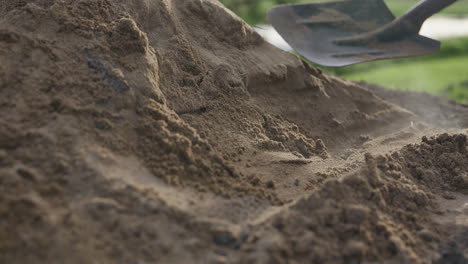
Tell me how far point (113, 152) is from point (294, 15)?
2259mm

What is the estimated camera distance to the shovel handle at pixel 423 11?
325 cm

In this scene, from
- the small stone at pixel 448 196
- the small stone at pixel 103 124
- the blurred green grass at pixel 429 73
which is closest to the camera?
the small stone at pixel 103 124

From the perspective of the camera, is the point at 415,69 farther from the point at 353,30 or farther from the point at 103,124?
the point at 103,124

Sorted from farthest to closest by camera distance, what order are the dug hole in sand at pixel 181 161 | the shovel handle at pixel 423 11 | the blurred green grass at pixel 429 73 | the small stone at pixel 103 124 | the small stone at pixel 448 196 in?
the blurred green grass at pixel 429 73 → the shovel handle at pixel 423 11 → the small stone at pixel 448 196 → the small stone at pixel 103 124 → the dug hole in sand at pixel 181 161

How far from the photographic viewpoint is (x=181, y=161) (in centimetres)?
178

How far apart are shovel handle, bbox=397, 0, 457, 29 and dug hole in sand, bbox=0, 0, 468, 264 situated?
1324 mm

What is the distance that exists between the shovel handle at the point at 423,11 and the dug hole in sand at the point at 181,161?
1324 mm

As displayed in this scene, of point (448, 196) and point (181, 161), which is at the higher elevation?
point (448, 196)

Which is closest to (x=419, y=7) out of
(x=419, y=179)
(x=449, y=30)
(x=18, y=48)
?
(x=419, y=179)

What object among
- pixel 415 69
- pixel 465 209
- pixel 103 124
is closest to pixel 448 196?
pixel 465 209

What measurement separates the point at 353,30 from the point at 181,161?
2342 millimetres

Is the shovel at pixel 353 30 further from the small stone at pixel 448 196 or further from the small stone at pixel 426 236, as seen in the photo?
the small stone at pixel 426 236

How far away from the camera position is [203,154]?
1861mm

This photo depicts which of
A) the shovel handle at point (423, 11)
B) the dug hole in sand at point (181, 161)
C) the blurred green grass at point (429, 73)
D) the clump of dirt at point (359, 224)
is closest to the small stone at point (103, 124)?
the dug hole in sand at point (181, 161)
